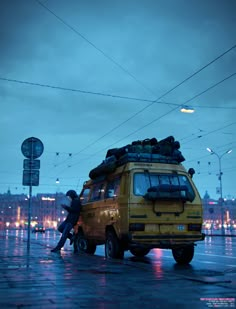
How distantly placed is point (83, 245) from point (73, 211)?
1.17 metres

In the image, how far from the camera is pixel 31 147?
45.3 feet

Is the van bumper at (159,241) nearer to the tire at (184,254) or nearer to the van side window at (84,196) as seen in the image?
the tire at (184,254)

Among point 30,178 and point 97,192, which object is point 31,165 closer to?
point 30,178

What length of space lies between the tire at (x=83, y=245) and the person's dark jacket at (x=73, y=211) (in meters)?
0.58

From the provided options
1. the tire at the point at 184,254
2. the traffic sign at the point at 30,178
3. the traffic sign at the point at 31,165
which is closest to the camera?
the tire at the point at 184,254

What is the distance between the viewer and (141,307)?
5414 millimetres

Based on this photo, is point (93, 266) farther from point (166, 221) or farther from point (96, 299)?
point (96, 299)

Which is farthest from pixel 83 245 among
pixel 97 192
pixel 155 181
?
pixel 155 181

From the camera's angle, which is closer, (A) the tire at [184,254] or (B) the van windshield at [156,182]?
(B) the van windshield at [156,182]

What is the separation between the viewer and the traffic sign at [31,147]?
45.2 ft

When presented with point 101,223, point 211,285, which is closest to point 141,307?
point 211,285

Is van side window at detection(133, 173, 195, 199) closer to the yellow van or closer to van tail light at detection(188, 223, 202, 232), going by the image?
the yellow van

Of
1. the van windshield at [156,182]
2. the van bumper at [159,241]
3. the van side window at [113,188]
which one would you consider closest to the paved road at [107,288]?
the van bumper at [159,241]

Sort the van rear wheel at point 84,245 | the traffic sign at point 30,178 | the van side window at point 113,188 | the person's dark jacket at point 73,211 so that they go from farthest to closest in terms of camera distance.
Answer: the person's dark jacket at point 73,211 < the van rear wheel at point 84,245 < the traffic sign at point 30,178 < the van side window at point 113,188
